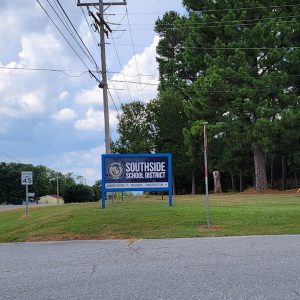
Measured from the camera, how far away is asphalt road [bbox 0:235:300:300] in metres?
6.86

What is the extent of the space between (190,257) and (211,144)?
40532 mm

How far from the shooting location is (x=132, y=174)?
67.9ft

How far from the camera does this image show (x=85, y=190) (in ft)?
343

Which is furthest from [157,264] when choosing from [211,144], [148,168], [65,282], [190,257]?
[211,144]

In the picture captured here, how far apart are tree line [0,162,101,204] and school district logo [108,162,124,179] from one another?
81.1m

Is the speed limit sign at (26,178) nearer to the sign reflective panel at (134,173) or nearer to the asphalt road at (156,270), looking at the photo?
the sign reflective panel at (134,173)

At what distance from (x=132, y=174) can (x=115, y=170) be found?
75 cm

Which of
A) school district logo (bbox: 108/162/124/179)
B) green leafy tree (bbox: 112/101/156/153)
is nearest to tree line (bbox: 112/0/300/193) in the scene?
green leafy tree (bbox: 112/101/156/153)

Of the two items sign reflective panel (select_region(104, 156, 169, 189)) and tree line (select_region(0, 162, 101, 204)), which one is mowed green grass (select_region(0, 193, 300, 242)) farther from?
tree line (select_region(0, 162, 101, 204))

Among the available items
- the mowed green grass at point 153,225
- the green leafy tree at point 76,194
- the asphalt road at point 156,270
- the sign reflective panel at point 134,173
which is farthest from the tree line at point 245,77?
the green leafy tree at point 76,194

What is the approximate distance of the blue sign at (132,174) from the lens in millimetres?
20625

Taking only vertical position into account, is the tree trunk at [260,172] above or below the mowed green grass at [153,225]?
above

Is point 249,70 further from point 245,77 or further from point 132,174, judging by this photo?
point 132,174

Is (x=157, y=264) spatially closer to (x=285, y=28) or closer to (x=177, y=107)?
(x=285, y=28)
